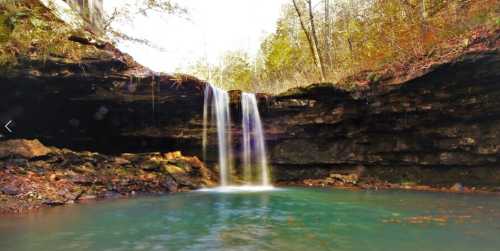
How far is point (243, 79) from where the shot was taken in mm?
35594

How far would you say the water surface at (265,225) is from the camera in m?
5.79

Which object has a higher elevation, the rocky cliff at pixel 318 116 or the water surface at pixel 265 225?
the rocky cliff at pixel 318 116

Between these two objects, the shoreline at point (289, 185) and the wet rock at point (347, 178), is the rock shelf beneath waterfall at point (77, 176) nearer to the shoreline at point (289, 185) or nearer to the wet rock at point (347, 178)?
the shoreline at point (289, 185)

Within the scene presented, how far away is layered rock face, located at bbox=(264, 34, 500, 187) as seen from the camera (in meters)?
12.0

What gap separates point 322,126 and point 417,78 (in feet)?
13.3

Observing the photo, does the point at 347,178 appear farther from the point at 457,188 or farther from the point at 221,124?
the point at 221,124

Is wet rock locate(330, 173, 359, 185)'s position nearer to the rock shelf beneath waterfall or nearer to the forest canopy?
the forest canopy

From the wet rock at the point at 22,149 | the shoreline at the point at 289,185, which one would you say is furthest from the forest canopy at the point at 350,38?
the wet rock at the point at 22,149

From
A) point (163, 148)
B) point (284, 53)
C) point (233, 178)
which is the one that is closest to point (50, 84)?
point (163, 148)

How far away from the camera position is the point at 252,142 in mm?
15812

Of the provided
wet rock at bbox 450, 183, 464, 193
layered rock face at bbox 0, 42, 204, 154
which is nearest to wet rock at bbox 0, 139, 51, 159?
layered rock face at bbox 0, 42, 204, 154

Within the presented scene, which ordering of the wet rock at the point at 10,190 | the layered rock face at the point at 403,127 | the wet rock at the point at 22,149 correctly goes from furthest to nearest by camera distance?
the layered rock face at the point at 403,127, the wet rock at the point at 22,149, the wet rock at the point at 10,190

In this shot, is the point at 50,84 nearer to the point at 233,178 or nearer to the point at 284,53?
the point at 233,178

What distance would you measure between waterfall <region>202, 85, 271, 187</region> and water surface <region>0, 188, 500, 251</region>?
15.7 feet
